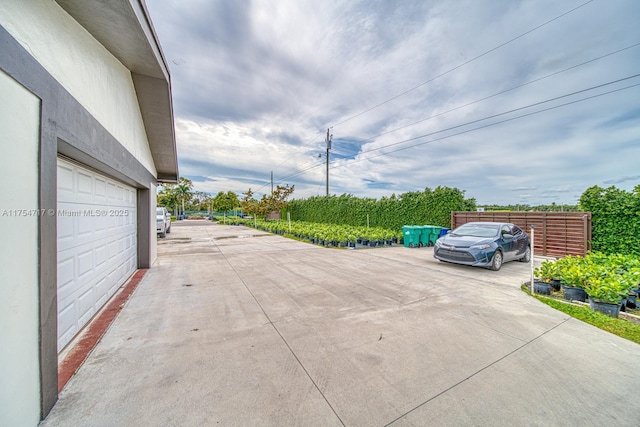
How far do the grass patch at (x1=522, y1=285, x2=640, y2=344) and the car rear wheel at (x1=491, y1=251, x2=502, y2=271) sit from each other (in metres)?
2.31

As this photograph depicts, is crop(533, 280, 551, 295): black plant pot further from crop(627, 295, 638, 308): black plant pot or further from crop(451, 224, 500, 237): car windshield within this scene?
crop(451, 224, 500, 237): car windshield

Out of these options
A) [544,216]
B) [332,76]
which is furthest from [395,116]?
[544,216]

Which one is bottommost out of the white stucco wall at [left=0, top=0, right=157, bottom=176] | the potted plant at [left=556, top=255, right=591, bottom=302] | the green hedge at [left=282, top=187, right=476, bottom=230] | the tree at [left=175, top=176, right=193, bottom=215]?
the potted plant at [left=556, top=255, right=591, bottom=302]

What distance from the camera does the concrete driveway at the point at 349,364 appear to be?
1848 millimetres

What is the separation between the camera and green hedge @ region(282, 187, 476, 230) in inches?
482

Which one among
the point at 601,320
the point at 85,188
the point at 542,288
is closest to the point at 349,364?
the point at 601,320

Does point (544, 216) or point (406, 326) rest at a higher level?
point (544, 216)

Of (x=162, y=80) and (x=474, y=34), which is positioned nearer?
(x=162, y=80)

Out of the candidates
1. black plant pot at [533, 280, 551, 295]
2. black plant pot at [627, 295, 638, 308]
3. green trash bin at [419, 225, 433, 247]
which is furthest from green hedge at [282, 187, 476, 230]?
black plant pot at [627, 295, 638, 308]

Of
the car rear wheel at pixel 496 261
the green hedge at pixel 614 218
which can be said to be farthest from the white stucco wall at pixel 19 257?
the green hedge at pixel 614 218

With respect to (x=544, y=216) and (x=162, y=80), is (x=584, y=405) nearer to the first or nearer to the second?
(x=162, y=80)

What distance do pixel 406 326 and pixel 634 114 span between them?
38.3 feet

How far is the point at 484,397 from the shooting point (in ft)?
6.64

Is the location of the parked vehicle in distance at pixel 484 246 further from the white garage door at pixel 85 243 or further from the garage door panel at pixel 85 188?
the garage door panel at pixel 85 188
